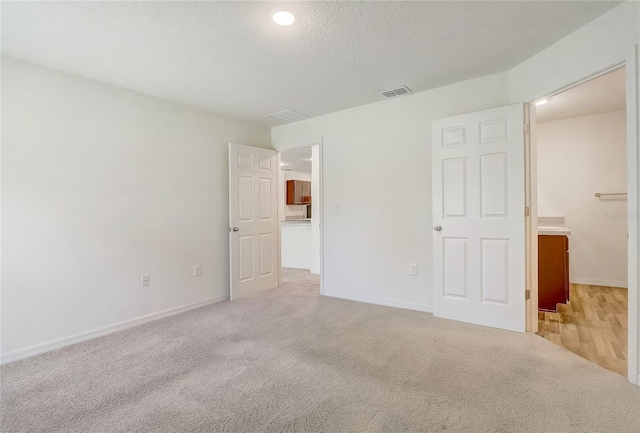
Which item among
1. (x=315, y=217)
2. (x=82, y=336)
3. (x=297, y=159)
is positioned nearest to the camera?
(x=82, y=336)

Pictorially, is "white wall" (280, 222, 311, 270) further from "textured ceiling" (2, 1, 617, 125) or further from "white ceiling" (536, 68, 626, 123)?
"white ceiling" (536, 68, 626, 123)

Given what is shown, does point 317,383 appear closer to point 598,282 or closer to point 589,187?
point 598,282

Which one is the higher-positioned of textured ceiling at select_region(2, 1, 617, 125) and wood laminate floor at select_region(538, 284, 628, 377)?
textured ceiling at select_region(2, 1, 617, 125)

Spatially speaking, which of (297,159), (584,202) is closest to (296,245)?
(297,159)

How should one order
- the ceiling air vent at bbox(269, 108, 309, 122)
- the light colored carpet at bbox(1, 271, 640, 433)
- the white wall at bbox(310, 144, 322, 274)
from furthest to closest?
the white wall at bbox(310, 144, 322, 274) → the ceiling air vent at bbox(269, 108, 309, 122) → the light colored carpet at bbox(1, 271, 640, 433)

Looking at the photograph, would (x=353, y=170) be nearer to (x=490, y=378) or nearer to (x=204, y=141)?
(x=204, y=141)

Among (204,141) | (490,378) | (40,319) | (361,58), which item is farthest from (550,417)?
(204,141)

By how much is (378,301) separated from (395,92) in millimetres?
2371

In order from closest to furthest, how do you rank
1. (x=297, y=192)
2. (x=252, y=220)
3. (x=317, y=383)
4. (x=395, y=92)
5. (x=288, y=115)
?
(x=317, y=383)
(x=395, y=92)
(x=288, y=115)
(x=252, y=220)
(x=297, y=192)

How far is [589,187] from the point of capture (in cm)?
441

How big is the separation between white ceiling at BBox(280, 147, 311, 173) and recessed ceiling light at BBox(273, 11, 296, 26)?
274 centimetres

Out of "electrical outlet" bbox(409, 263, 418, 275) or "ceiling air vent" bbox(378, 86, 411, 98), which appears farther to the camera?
"electrical outlet" bbox(409, 263, 418, 275)

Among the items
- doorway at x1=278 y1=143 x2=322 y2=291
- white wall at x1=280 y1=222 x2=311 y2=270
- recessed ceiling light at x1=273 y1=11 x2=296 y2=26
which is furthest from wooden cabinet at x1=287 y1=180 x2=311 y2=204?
recessed ceiling light at x1=273 y1=11 x2=296 y2=26

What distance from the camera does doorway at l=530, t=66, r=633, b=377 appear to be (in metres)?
3.33
